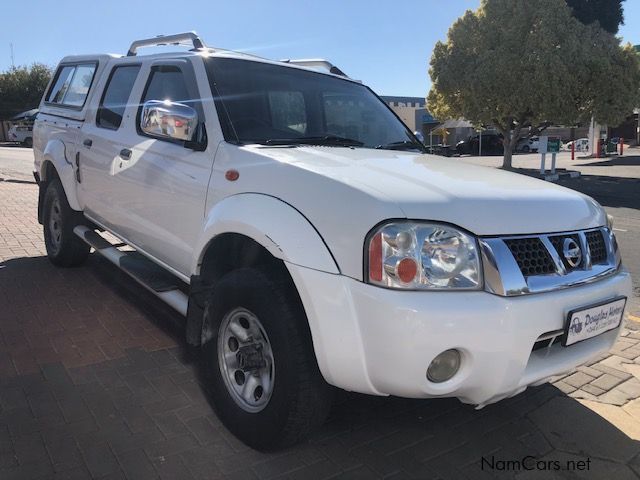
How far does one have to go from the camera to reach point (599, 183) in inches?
696

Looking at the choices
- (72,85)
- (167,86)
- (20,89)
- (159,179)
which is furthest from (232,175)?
(20,89)

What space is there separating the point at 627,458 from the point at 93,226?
4.74 m

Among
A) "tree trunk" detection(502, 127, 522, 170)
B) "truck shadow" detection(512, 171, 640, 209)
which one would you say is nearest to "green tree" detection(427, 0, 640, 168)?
"tree trunk" detection(502, 127, 522, 170)

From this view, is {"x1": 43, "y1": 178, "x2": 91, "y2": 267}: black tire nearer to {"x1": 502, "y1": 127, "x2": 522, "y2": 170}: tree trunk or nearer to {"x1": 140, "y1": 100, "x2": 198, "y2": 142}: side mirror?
{"x1": 140, "y1": 100, "x2": 198, "y2": 142}: side mirror

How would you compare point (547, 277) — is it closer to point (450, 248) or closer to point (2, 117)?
point (450, 248)

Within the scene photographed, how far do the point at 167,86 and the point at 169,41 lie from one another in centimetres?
62

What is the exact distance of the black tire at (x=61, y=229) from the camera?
525 centimetres

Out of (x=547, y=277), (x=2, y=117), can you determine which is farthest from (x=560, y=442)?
(x=2, y=117)

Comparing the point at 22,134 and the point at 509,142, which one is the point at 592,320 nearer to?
the point at 509,142

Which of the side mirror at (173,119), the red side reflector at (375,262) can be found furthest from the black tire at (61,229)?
the red side reflector at (375,262)

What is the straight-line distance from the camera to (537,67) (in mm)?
17922

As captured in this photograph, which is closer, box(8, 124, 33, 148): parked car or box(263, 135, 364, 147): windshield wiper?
box(263, 135, 364, 147): windshield wiper
